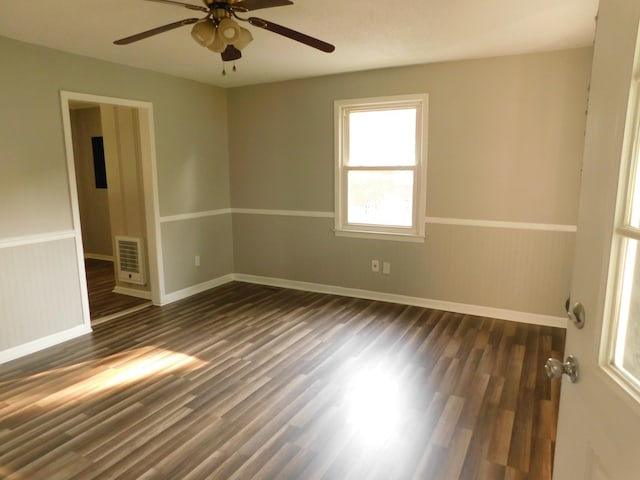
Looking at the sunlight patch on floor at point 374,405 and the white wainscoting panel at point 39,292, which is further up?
the white wainscoting panel at point 39,292

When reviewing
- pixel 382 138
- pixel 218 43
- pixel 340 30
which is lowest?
pixel 382 138

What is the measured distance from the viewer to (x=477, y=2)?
8.05 feet

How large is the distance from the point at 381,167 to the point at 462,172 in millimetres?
817

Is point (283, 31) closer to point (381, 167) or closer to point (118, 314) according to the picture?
point (381, 167)

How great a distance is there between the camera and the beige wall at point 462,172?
3539mm

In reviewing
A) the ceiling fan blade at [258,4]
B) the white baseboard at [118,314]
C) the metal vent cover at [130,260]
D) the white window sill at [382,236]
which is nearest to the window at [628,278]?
the ceiling fan blade at [258,4]

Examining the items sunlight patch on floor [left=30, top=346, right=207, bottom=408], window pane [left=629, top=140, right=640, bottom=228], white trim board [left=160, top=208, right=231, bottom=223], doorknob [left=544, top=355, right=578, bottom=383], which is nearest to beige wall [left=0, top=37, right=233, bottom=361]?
white trim board [left=160, top=208, right=231, bottom=223]

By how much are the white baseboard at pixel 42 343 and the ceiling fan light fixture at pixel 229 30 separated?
2.85m

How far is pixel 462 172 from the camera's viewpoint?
12.8 feet

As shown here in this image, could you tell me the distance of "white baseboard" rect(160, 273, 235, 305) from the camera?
450 cm

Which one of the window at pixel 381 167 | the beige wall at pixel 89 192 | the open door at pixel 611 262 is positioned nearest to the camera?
the open door at pixel 611 262

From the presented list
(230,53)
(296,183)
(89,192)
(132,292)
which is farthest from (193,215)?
(89,192)

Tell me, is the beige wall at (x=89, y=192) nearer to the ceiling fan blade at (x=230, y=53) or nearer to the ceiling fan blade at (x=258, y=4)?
the ceiling fan blade at (x=230, y=53)

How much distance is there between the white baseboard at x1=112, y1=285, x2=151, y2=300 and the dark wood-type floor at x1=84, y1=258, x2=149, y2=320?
50mm
